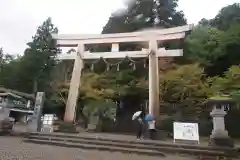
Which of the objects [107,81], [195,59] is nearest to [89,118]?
[107,81]

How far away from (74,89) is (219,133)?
9304 mm

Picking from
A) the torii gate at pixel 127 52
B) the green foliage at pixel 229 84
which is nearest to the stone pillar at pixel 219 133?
the torii gate at pixel 127 52

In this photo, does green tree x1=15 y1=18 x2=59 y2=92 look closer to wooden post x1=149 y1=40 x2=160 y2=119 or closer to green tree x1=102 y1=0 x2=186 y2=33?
green tree x1=102 y1=0 x2=186 y2=33

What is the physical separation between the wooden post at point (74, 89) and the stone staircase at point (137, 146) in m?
3.71

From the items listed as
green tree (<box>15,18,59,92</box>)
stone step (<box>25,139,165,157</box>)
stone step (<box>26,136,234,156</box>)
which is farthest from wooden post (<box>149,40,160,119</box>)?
green tree (<box>15,18,59,92</box>)

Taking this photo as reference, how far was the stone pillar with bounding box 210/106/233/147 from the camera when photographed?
1017cm

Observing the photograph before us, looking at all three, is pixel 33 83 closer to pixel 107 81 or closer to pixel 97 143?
pixel 107 81

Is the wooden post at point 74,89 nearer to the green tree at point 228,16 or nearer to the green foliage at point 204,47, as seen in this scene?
the green foliage at point 204,47

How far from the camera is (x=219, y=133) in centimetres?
1037

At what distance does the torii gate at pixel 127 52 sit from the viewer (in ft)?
50.3

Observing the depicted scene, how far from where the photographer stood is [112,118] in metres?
21.1

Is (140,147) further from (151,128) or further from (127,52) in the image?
(127,52)

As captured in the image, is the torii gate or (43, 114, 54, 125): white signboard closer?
(43, 114, 54, 125): white signboard

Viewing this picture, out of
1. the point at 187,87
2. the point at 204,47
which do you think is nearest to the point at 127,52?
the point at 187,87
